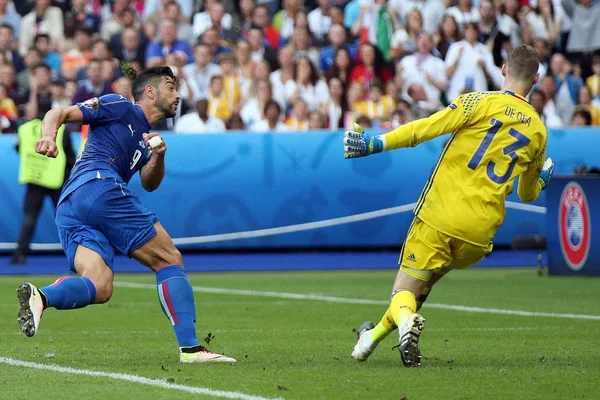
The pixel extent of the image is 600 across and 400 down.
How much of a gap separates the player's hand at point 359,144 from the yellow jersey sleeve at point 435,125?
0.07 meters

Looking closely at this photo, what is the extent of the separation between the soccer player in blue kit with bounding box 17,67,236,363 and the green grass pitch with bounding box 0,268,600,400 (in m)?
0.40

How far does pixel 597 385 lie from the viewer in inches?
261

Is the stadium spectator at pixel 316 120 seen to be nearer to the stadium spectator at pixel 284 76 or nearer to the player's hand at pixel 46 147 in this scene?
the stadium spectator at pixel 284 76

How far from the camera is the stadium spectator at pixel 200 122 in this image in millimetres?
18750

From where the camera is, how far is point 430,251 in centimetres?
749

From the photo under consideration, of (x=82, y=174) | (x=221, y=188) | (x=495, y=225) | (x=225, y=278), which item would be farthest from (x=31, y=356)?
(x=221, y=188)

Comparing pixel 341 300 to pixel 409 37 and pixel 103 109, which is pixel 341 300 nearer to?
pixel 103 109

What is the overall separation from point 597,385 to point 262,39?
14434 mm

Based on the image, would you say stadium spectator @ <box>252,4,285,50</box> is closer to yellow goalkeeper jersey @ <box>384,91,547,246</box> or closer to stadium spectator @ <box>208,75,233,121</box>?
stadium spectator @ <box>208,75,233,121</box>

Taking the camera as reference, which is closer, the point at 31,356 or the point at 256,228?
the point at 31,356

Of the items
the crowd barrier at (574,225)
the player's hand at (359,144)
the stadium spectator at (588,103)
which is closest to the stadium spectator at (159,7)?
the stadium spectator at (588,103)

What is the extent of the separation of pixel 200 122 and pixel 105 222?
37.2ft

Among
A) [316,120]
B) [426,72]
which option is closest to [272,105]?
[316,120]

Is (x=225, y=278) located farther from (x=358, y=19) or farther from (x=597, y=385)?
(x=597, y=385)
